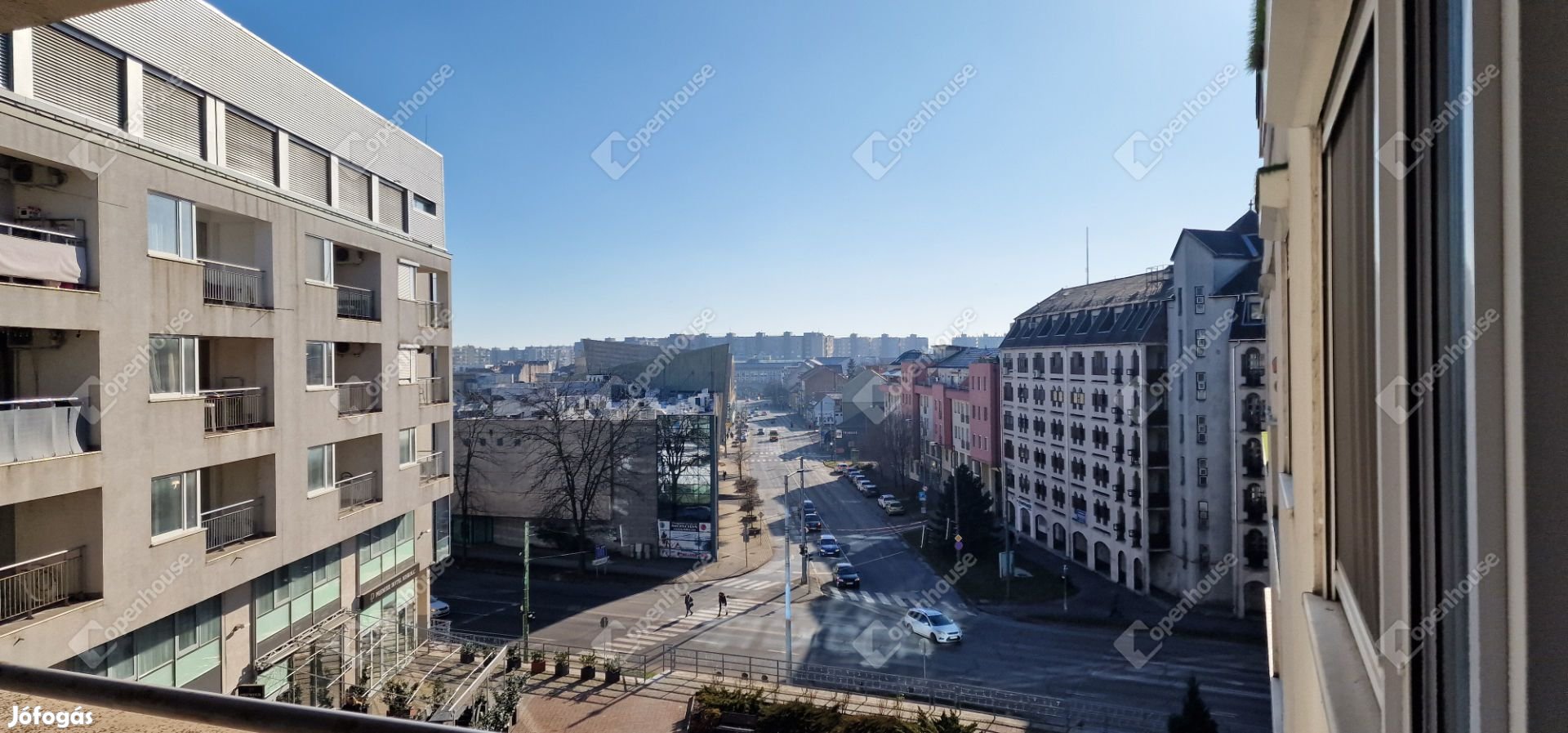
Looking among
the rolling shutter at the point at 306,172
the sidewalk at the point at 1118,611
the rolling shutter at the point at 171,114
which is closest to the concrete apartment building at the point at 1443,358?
the rolling shutter at the point at 171,114

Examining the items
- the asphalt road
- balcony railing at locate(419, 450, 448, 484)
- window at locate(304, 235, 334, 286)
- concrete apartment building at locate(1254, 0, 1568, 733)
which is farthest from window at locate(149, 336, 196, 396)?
the asphalt road

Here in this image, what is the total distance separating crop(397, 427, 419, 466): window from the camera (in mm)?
15023

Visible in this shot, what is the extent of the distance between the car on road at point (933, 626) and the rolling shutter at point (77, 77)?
872 inches

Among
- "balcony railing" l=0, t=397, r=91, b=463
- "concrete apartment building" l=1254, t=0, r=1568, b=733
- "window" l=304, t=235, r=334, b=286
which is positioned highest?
"window" l=304, t=235, r=334, b=286

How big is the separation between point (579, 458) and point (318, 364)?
19167 mm

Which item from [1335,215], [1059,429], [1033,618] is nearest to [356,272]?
[1335,215]

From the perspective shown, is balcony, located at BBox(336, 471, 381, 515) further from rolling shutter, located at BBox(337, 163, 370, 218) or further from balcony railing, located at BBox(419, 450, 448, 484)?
rolling shutter, located at BBox(337, 163, 370, 218)

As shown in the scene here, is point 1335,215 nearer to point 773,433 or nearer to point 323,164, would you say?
point 323,164

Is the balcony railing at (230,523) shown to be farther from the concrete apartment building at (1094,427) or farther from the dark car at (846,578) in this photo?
the concrete apartment building at (1094,427)

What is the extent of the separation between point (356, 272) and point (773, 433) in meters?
67.1

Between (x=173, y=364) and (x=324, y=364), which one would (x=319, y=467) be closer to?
(x=324, y=364)

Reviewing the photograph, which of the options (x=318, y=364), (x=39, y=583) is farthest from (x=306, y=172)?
(x=39, y=583)

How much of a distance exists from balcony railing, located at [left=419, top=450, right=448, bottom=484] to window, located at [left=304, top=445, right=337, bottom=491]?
3.11 m

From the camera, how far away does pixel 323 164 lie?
1308cm
